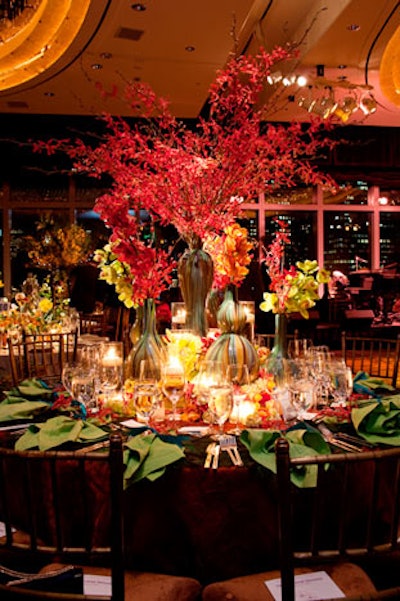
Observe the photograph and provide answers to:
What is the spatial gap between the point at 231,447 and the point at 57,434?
19.2 inches

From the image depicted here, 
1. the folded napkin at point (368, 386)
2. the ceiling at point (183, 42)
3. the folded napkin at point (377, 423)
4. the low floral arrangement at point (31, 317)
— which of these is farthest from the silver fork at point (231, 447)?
the ceiling at point (183, 42)

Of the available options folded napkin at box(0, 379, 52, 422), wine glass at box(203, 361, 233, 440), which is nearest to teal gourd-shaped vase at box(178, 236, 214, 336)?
folded napkin at box(0, 379, 52, 422)

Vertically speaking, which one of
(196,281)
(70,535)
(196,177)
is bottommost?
(70,535)

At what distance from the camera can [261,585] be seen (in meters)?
1.49

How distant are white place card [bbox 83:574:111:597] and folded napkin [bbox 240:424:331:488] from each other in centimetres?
47

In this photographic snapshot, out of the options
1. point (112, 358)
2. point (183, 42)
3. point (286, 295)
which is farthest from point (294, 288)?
point (183, 42)

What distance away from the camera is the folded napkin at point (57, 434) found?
1650 millimetres

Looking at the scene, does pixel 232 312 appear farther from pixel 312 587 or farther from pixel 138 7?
pixel 138 7

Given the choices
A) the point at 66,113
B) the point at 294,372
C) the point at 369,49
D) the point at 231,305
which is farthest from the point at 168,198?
the point at 66,113

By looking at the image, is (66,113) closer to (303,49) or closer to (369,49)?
(303,49)

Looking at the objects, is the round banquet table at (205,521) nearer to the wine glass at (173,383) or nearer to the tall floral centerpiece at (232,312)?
the wine glass at (173,383)

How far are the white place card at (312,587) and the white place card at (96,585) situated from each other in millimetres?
387

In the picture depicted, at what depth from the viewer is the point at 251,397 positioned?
2000 millimetres

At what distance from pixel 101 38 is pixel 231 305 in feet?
14.5
